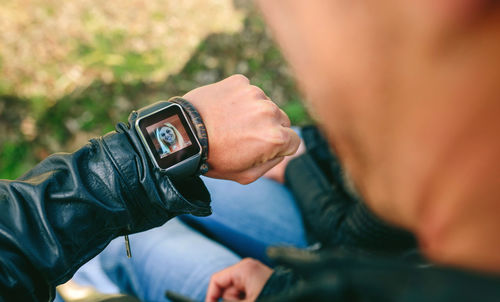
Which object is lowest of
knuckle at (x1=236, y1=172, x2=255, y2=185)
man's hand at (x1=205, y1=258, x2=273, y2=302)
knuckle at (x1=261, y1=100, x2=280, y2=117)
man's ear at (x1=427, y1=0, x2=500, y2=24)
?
man's hand at (x1=205, y1=258, x2=273, y2=302)

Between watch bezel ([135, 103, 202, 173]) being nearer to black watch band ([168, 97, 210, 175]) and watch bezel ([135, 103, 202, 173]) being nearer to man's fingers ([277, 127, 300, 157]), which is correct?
black watch band ([168, 97, 210, 175])

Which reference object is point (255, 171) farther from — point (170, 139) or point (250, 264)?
point (250, 264)

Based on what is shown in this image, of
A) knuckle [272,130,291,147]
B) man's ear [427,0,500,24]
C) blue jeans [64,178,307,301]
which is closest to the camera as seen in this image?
man's ear [427,0,500,24]

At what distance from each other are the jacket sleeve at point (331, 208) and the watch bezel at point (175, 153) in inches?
27.6

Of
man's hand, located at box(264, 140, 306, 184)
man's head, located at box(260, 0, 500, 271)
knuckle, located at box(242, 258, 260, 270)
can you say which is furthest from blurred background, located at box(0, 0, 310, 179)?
man's head, located at box(260, 0, 500, 271)

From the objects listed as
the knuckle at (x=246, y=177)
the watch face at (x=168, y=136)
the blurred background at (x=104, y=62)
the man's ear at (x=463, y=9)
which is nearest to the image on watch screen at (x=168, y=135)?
the watch face at (x=168, y=136)

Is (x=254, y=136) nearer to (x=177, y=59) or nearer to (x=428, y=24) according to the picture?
(x=428, y=24)

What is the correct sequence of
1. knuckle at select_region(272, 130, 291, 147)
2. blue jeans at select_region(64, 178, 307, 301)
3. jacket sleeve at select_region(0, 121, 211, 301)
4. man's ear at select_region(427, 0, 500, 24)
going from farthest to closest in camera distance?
blue jeans at select_region(64, 178, 307, 301) < knuckle at select_region(272, 130, 291, 147) < jacket sleeve at select_region(0, 121, 211, 301) < man's ear at select_region(427, 0, 500, 24)

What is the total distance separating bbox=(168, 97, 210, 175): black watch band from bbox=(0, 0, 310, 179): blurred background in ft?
5.83

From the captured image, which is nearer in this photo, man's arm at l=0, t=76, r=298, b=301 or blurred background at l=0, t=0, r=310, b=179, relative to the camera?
man's arm at l=0, t=76, r=298, b=301

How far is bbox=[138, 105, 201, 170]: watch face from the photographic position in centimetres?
112

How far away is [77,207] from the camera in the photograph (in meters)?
1.06

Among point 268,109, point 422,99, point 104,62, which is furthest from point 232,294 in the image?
point 104,62

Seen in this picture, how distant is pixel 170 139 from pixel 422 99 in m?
0.86
